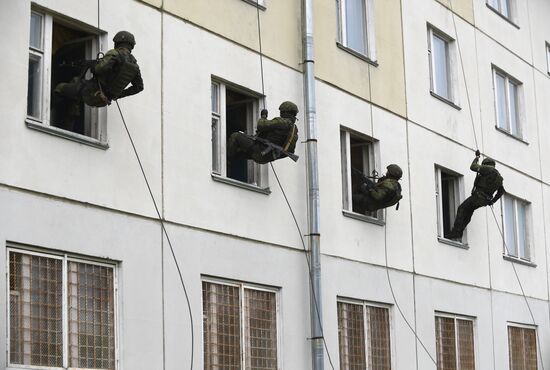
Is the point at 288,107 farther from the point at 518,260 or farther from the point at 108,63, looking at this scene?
the point at 518,260

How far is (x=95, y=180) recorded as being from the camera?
16047 mm

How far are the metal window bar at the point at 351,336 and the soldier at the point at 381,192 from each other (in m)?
1.75

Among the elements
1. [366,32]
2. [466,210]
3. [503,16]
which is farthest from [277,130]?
[503,16]

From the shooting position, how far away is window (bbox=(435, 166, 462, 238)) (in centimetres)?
2511

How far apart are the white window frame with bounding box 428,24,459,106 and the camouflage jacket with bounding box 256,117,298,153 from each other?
7.23 m

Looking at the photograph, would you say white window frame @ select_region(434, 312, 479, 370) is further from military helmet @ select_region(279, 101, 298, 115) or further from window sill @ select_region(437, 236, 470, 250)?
military helmet @ select_region(279, 101, 298, 115)

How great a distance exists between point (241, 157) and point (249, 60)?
1.60 metres

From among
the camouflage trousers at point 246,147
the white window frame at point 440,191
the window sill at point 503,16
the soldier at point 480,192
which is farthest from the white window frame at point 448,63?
the camouflage trousers at point 246,147

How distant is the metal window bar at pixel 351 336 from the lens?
20969 millimetres

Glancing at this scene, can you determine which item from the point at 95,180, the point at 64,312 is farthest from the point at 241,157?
the point at 64,312

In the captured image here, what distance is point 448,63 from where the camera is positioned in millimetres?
26422

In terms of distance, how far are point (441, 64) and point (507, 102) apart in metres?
3.24

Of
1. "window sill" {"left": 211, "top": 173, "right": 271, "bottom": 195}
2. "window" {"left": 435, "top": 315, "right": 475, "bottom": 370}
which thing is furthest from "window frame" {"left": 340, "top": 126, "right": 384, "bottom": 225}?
"window" {"left": 435, "top": 315, "right": 475, "bottom": 370}

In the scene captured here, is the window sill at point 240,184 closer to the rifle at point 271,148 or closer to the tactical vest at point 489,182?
the rifle at point 271,148
